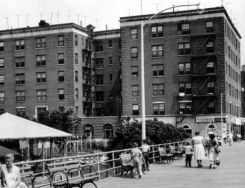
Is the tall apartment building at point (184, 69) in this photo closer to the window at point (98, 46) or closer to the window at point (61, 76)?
the window at point (61, 76)

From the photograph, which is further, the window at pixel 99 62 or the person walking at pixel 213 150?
the window at pixel 99 62

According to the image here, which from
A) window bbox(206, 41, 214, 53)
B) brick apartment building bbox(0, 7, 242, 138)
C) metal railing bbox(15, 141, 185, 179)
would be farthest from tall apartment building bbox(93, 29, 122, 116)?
metal railing bbox(15, 141, 185, 179)

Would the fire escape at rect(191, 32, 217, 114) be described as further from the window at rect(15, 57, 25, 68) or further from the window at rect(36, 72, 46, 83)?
the window at rect(15, 57, 25, 68)

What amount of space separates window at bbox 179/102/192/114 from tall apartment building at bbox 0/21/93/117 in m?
17.0

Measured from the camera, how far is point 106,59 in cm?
8806

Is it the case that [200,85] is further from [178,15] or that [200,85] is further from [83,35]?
[83,35]

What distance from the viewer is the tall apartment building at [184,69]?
238 feet

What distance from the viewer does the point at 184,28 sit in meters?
74.8

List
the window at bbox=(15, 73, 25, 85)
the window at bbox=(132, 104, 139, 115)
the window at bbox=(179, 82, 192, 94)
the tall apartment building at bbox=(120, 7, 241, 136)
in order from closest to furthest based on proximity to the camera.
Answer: the tall apartment building at bbox=(120, 7, 241, 136), the window at bbox=(179, 82, 192, 94), the window at bbox=(132, 104, 139, 115), the window at bbox=(15, 73, 25, 85)

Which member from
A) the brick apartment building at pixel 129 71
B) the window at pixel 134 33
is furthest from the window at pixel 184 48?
the window at pixel 134 33

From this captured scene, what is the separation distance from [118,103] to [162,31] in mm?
16344

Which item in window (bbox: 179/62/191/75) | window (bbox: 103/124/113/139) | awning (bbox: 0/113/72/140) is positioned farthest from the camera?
window (bbox: 103/124/113/139)

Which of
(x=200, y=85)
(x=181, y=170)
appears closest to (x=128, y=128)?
(x=181, y=170)

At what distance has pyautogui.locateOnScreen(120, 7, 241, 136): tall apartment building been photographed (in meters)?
72.6
